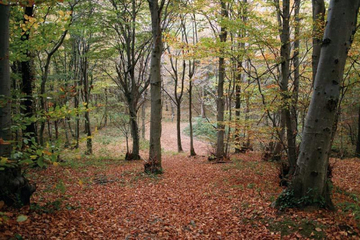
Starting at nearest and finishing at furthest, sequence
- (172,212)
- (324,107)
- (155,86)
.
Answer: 1. (324,107)
2. (172,212)
3. (155,86)

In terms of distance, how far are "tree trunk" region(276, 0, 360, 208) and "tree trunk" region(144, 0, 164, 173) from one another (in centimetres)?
515

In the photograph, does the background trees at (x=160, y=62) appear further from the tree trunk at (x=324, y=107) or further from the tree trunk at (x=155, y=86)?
the tree trunk at (x=324, y=107)

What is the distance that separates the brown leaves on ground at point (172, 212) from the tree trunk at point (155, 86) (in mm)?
687

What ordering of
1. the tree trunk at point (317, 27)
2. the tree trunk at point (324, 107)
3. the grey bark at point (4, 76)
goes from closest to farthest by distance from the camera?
the grey bark at point (4, 76) → the tree trunk at point (324, 107) → the tree trunk at point (317, 27)

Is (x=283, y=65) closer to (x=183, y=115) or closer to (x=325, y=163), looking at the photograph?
(x=325, y=163)

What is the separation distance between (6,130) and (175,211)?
357 centimetres

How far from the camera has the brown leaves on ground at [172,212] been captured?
3367 mm

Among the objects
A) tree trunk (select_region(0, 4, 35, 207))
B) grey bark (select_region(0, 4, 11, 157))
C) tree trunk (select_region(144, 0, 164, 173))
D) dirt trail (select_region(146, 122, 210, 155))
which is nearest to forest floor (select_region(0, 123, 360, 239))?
tree trunk (select_region(0, 4, 35, 207))

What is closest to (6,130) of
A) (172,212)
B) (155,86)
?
(172,212)

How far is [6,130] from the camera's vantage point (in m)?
2.98

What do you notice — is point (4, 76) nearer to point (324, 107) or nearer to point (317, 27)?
point (324, 107)

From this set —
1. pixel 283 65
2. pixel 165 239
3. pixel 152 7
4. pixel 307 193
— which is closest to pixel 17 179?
pixel 165 239

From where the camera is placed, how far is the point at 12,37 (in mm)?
4801

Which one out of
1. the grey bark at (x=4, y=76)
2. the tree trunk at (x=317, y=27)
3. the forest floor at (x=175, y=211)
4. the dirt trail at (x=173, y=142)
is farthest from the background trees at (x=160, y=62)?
the dirt trail at (x=173, y=142)
